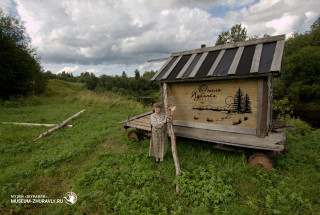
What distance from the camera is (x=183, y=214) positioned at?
3.02 metres

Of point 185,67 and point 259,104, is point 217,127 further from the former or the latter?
point 185,67

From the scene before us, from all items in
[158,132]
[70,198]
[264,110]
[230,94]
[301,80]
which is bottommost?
[70,198]

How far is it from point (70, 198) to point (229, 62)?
544 cm

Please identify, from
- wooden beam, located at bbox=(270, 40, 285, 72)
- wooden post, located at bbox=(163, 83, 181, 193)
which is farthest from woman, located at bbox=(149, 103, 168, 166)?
wooden beam, located at bbox=(270, 40, 285, 72)

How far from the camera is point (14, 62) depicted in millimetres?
16922

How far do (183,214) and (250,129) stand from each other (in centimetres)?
282

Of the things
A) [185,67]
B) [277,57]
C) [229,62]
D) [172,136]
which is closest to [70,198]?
[172,136]

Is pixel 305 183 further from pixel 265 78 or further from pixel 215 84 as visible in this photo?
pixel 215 84

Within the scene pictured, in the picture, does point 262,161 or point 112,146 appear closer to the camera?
point 262,161

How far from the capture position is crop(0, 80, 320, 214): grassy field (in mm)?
3164

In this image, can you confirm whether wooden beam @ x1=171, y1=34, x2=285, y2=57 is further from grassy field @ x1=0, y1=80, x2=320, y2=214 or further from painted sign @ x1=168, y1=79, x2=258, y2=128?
grassy field @ x1=0, y1=80, x2=320, y2=214

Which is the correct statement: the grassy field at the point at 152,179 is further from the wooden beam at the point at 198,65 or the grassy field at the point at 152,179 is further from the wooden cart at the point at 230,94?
the wooden beam at the point at 198,65

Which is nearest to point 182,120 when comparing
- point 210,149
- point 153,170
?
point 210,149

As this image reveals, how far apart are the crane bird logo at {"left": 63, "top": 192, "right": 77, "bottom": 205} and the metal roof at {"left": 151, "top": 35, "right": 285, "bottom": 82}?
13.2 ft
